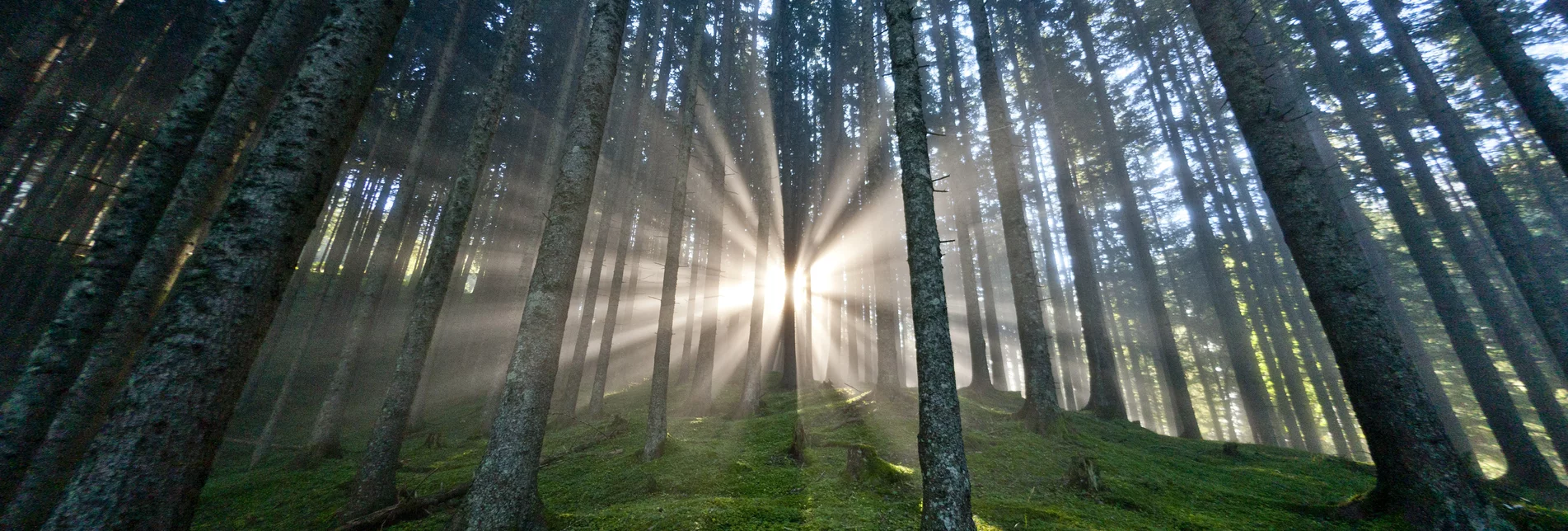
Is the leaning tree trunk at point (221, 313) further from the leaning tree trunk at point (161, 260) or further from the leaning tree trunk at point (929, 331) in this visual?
the leaning tree trunk at point (929, 331)

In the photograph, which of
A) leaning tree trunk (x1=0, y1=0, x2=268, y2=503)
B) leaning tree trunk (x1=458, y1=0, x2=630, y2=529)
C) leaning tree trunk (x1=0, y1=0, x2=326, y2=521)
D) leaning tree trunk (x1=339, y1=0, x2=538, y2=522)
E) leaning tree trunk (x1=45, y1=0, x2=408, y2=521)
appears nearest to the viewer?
leaning tree trunk (x1=45, y1=0, x2=408, y2=521)

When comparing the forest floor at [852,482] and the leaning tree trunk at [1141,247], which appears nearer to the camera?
the forest floor at [852,482]

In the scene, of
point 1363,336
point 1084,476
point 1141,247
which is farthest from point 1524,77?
point 1084,476

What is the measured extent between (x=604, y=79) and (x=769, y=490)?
636cm

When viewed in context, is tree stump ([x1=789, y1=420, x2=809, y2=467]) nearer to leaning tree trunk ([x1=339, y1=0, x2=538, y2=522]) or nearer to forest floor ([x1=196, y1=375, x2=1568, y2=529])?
forest floor ([x1=196, y1=375, x2=1568, y2=529])

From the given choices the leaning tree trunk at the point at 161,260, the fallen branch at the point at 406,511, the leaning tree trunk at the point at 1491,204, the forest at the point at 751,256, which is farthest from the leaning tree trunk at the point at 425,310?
the leaning tree trunk at the point at 1491,204

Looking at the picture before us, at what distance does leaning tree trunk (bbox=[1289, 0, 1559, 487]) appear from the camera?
878 cm

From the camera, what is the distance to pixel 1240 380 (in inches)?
622

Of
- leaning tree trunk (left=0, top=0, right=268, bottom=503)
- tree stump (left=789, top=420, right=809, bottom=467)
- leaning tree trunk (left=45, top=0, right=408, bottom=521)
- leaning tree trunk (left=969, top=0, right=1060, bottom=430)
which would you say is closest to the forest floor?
tree stump (left=789, top=420, right=809, bottom=467)

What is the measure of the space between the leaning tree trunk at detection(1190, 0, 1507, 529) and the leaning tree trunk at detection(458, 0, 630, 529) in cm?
896

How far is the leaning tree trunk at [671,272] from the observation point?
26.7 feet

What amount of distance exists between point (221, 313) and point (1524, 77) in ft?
56.7

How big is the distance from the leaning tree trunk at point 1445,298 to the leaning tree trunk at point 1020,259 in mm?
6605

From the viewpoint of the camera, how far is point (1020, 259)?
10.4 metres
